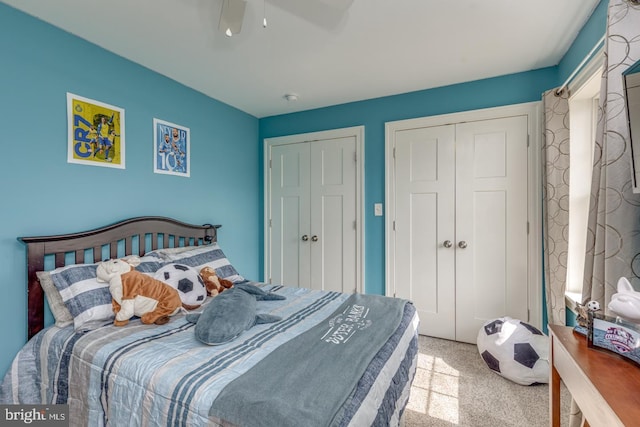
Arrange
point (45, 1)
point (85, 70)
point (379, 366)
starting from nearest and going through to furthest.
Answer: point (379, 366) → point (45, 1) → point (85, 70)

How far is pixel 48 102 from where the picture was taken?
1.84 metres

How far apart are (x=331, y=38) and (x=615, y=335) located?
2107 millimetres

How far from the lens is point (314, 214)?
3.41m

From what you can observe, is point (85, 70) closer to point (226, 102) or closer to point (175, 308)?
point (226, 102)

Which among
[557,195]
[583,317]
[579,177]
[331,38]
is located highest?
[331,38]

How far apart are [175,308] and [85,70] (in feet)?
5.69

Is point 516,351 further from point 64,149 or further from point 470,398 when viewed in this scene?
point 64,149

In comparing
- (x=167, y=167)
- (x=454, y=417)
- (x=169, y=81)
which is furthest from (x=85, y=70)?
(x=454, y=417)

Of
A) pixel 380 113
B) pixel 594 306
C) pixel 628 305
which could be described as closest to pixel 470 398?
pixel 594 306

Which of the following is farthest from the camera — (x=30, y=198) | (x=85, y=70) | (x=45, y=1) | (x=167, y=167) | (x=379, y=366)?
(x=167, y=167)

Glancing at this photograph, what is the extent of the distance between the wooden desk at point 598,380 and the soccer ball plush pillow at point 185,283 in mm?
1936

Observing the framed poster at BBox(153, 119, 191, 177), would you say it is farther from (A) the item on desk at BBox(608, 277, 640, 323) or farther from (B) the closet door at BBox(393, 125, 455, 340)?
(A) the item on desk at BBox(608, 277, 640, 323)

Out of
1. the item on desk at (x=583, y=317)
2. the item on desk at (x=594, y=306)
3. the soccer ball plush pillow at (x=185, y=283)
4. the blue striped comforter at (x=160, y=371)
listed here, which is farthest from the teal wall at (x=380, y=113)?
the item on desk at (x=594, y=306)

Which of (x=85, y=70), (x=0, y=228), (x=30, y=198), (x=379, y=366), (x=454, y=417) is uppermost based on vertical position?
(x=85, y=70)
